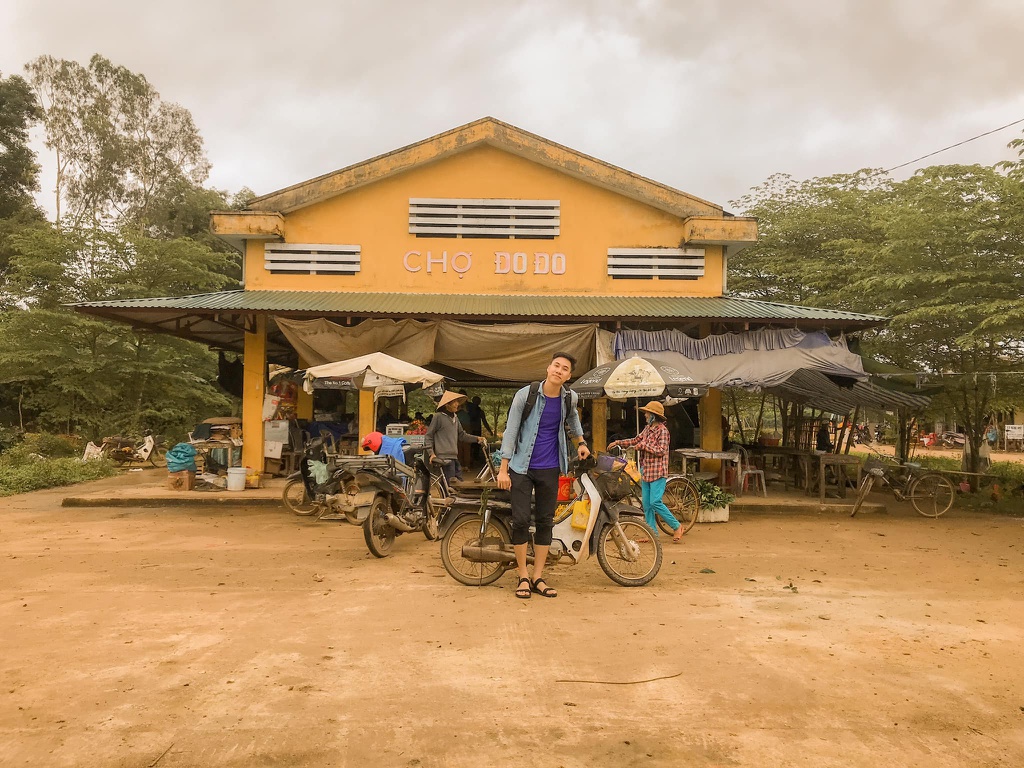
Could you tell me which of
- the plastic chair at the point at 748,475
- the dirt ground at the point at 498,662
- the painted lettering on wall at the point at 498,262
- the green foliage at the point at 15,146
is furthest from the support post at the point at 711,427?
the green foliage at the point at 15,146

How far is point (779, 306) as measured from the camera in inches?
523

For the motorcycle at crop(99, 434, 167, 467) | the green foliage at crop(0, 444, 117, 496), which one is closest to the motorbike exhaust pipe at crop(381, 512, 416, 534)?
the green foliage at crop(0, 444, 117, 496)

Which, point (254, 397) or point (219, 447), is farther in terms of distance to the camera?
point (254, 397)

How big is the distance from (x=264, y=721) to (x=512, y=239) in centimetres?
1106

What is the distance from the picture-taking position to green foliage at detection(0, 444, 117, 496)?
44.1 feet

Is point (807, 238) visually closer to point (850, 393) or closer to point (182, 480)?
point (850, 393)

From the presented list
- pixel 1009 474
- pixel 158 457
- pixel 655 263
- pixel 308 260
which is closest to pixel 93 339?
pixel 158 457

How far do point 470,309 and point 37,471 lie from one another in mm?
9298

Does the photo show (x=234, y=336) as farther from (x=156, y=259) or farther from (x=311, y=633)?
(x=311, y=633)

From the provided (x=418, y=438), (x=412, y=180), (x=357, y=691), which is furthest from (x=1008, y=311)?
(x=357, y=691)

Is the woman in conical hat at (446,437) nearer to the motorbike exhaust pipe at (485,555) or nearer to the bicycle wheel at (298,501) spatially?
the bicycle wheel at (298,501)

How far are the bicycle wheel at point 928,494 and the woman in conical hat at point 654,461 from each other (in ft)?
17.8

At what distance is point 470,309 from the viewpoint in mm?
12219

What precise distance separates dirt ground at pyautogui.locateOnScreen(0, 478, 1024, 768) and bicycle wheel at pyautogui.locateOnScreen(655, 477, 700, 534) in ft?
5.96
